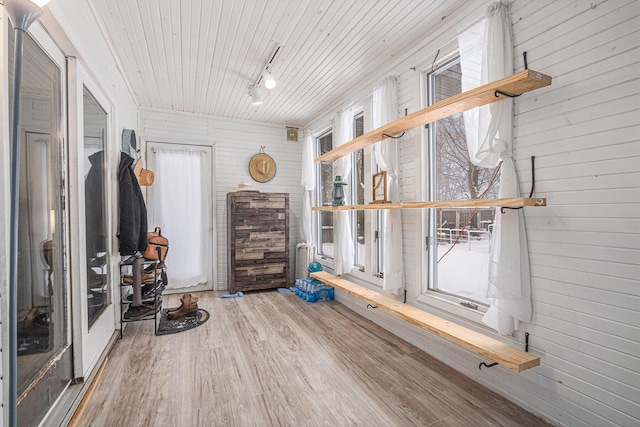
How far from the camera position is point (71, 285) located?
198 cm

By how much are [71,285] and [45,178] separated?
0.72 metres

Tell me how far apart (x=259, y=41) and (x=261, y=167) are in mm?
2502

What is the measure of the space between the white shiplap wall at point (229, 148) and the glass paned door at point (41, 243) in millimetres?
2741

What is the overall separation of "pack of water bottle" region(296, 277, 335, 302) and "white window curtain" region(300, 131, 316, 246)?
2.51ft

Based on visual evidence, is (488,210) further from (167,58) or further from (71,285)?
(167,58)

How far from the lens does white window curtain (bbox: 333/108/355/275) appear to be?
3844 mm

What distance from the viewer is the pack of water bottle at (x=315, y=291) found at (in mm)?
4211

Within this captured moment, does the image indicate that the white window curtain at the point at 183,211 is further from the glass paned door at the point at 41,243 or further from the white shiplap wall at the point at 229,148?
the glass paned door at the point at 41,243

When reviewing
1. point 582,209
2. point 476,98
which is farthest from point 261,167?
point 582,209

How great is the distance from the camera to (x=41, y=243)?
1634 mm

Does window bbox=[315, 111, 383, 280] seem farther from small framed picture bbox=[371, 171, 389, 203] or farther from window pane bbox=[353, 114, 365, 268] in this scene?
small framed picture bbox=[371, 171, 389, 203]

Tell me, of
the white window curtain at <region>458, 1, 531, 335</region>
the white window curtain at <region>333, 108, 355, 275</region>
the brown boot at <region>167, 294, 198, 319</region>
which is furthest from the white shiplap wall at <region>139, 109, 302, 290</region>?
the white window curtain at <region>458, 1, 531, 335</region>

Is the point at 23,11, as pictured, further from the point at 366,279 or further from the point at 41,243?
the point at 366,279

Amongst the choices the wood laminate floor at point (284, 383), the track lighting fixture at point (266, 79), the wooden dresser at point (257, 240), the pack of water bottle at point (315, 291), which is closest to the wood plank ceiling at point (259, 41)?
the track lighting fixture at point (266, 79)
